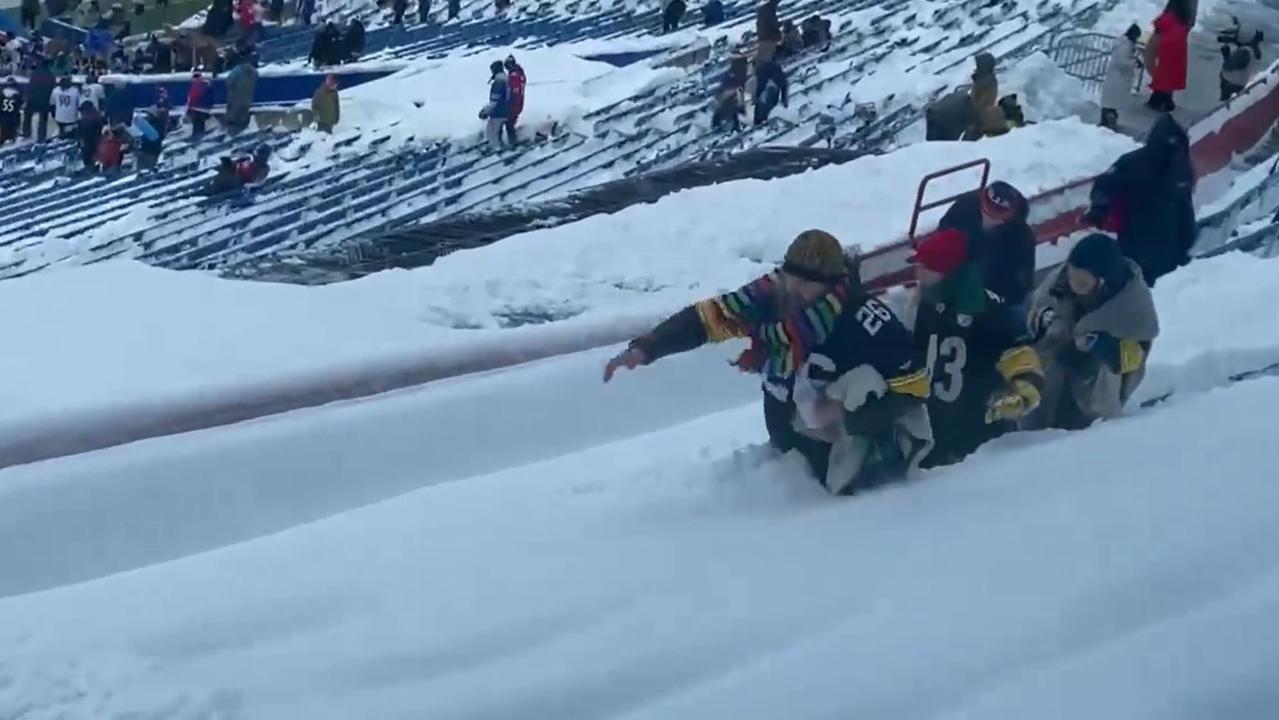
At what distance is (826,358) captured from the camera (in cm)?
488

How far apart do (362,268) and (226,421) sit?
3.19 meters

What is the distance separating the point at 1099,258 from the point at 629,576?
80.8 inches

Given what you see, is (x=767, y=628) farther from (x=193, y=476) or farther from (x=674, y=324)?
(x=193, y=476)

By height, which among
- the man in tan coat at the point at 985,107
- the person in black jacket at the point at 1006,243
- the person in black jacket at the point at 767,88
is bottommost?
the person in black jacket at the point at 767,88

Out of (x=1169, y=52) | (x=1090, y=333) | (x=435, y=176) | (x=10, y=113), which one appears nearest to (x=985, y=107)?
(x=1169, y=52)

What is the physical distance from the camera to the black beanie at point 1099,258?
18.4 feet

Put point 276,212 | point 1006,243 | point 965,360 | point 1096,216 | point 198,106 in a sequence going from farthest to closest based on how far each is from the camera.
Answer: point 198,106 < point 276,212 < point 1096,216 < point 1006,243 < point 965,360

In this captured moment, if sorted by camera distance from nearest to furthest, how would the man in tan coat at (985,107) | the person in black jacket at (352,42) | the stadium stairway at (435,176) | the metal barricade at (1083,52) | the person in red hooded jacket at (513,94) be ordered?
the man in tan coat at (985,107) → the stadium stairway at (435,176) → the person in red hooded jacket at (513,94) → the metal barricade at (1083,52) → the person in black jacket at (352,42)

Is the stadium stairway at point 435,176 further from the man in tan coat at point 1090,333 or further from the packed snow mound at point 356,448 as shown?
the man in tan coat at point 1090,333

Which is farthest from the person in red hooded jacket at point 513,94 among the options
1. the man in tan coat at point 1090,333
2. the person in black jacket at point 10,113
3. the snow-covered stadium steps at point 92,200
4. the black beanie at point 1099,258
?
the black beanie at point 1099,258

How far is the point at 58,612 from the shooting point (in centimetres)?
450

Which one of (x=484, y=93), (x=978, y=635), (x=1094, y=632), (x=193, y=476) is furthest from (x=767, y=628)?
(x=484, y=93)

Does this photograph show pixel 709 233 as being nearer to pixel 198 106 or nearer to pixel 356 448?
pixel 356 448

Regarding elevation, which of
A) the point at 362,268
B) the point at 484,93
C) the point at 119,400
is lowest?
the point at 484,93
